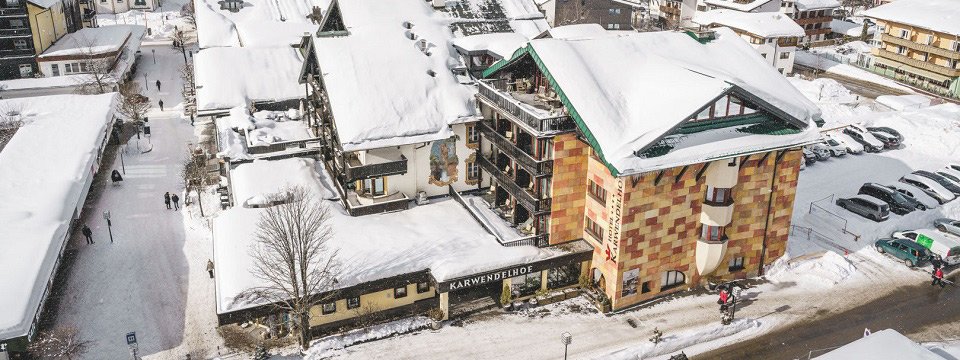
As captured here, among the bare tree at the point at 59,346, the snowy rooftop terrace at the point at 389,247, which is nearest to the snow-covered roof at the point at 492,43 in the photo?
the snowy rooftop terrace at the point at 389,247

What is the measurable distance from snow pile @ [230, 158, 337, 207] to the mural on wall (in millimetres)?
6723

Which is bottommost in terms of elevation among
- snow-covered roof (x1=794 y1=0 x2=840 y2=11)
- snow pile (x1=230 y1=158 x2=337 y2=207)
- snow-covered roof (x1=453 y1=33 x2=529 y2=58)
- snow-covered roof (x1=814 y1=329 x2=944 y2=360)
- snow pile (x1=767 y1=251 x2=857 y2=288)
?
snow pile (x1=767 y1=251 x2=857 y2=288)

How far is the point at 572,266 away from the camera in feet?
148

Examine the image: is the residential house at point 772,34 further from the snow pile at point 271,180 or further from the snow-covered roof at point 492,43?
the snow pile at point 271,180

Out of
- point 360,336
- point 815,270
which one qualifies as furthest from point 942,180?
point 360,336

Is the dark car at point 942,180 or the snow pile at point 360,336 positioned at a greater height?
the dark car at point 942,180

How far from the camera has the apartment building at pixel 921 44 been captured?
85875mm

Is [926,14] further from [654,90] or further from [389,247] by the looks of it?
[389,247]

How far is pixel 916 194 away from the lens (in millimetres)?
56406

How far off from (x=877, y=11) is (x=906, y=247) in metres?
55.6

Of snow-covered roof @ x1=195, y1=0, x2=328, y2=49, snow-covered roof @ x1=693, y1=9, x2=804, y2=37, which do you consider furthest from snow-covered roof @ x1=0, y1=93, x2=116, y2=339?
snow-covered roof @ x1=693, y1=9, x2=804, y2=37

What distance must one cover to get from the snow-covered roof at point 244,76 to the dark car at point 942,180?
50.5 meters

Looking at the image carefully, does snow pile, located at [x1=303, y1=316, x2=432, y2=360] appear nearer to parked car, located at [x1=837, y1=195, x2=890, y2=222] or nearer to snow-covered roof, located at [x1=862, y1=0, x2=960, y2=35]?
parked car, located at [x1=837, y1=195, x2=890, y2=222]

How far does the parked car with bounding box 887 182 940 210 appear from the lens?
5528cm
